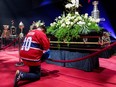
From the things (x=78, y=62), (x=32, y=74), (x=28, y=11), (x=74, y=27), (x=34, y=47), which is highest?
(x=28, y=11)

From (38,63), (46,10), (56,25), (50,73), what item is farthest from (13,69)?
(46,10)

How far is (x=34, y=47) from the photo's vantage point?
3785 mm

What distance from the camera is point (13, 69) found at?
4.98m

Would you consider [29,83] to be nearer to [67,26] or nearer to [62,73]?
[62,73]

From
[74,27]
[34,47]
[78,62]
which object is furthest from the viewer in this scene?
[74,27]

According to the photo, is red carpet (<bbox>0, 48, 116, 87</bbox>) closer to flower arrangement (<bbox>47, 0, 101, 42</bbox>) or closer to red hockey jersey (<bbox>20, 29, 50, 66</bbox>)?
red hockey jersey (<bbox>20, 29, 50, 66</bbox>)

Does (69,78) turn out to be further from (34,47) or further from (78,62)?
(34,47)

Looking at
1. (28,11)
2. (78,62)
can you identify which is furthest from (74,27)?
(28,11)

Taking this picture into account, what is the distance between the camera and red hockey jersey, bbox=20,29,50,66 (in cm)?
376

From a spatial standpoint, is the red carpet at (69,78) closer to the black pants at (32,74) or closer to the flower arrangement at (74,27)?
the black pants at (32,74)

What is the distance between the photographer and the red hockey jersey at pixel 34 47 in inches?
148

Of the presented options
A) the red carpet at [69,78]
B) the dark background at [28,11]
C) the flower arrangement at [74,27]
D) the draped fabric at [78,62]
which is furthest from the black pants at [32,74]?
the dark background at [28,11]

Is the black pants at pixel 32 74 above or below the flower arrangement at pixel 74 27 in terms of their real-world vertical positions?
below

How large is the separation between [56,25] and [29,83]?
247cm
